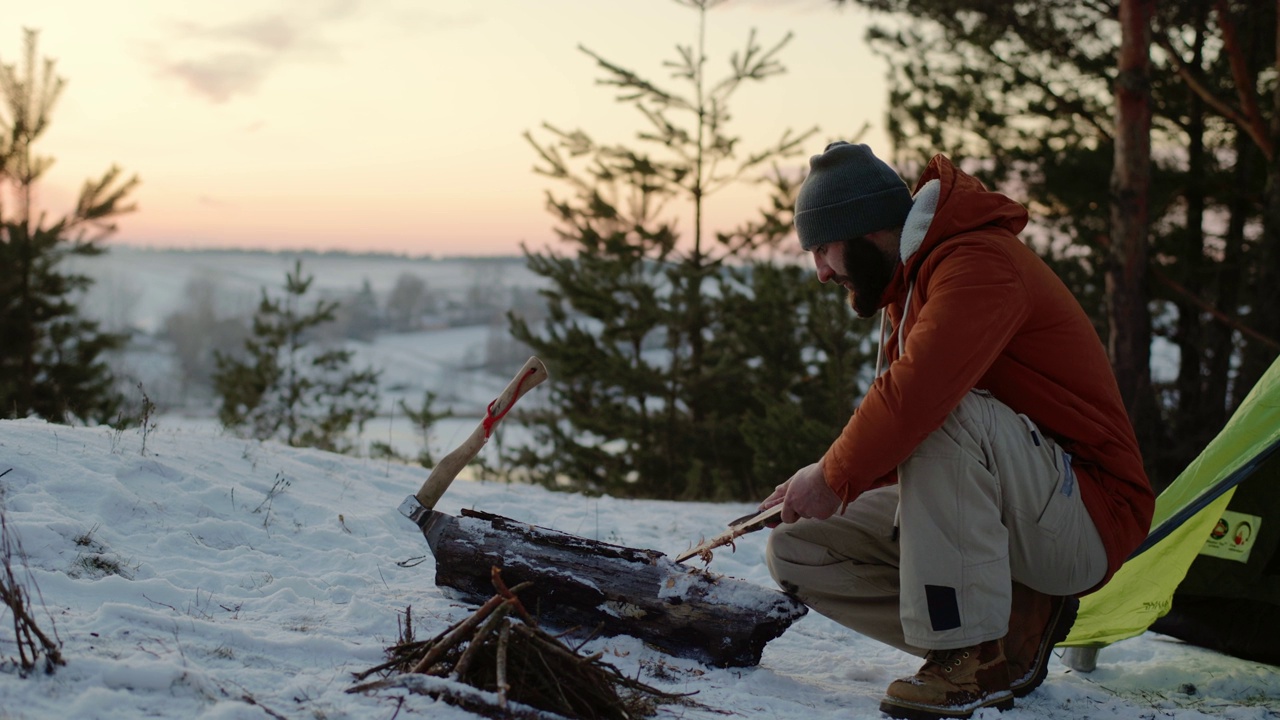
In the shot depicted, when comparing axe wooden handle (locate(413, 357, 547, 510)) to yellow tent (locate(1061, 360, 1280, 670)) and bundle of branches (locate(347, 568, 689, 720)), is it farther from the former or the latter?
yellow tent (locate(1061, 360, 1280, 670))

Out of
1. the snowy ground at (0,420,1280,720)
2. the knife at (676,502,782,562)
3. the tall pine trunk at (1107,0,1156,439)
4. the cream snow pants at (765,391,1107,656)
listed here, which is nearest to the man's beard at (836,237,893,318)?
the cream snow pants at (765,391,1107,656)

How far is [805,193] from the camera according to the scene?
3.01 meters

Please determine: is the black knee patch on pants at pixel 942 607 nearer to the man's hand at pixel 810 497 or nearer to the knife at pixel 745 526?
the man's hand at pixel 810 497

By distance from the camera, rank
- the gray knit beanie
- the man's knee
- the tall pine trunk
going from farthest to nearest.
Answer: the tall pine trunk → the man's knee → the gray knit beanie

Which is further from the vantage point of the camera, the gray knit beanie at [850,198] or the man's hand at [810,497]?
the gray knit beanie at [850,198]

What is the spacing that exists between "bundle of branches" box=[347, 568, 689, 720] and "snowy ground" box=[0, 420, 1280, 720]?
0.23 ft

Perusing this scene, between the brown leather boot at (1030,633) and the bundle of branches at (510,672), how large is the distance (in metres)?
1.26

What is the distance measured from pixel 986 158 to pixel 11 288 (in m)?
14.6

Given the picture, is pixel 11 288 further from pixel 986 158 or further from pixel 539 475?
pixel 986 158

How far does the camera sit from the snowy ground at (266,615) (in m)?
2.25

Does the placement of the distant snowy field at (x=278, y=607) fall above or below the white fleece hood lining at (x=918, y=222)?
below

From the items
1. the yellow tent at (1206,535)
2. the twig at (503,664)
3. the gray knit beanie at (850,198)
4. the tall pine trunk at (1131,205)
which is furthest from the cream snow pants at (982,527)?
the tall pine trunk at (1131,205)

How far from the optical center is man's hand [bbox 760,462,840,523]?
2758 mm

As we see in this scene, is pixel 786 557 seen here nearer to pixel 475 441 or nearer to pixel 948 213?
pixel 475 441
